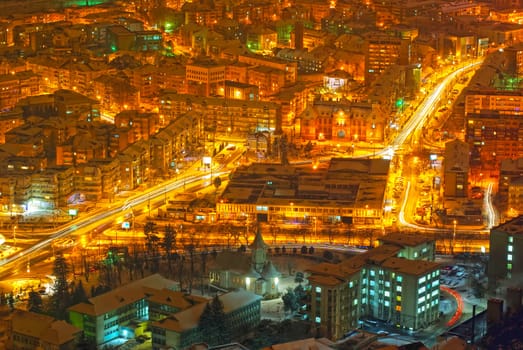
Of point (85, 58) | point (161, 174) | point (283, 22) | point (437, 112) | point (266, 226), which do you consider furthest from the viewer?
point (283, 22)

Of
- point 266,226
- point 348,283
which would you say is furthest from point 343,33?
point 348,283

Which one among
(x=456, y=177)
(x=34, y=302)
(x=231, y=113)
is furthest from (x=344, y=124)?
(x=34, y=302)

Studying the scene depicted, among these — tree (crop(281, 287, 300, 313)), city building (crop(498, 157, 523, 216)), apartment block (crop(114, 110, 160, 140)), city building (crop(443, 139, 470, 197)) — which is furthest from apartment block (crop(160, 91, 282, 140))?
tree (crop(281, 287, 300, 313))

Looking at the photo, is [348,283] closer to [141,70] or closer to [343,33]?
[141,70]

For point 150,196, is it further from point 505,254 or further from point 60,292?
point 505,254

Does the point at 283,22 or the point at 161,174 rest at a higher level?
the point at 283,22

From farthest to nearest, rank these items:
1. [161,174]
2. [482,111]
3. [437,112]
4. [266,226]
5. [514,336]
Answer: [437,112], [482,111], [161,174], [266,226], [514,336]

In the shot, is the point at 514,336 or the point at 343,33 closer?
the point at 514,336
